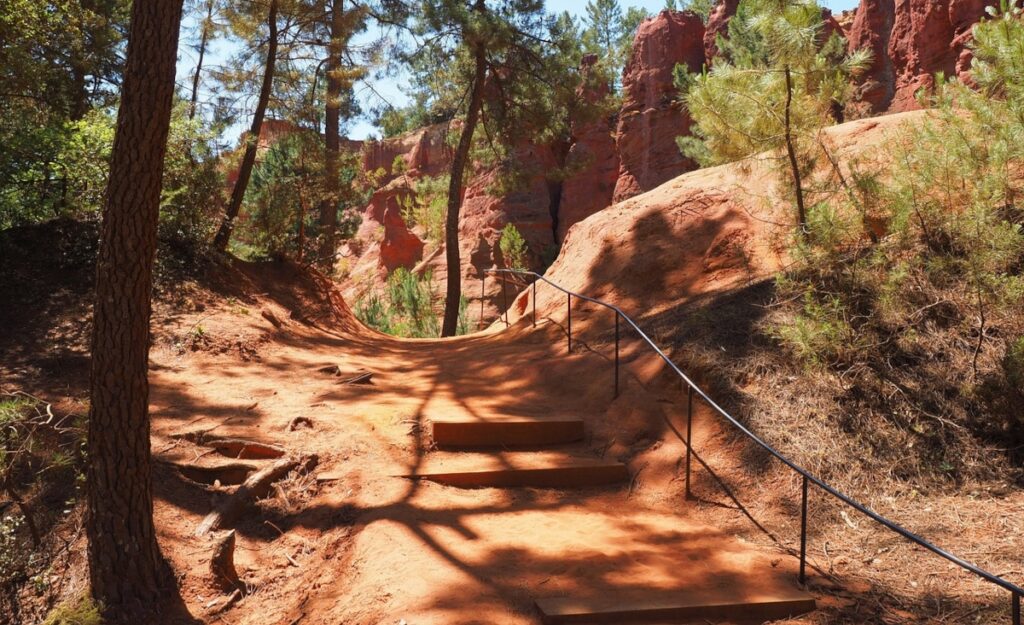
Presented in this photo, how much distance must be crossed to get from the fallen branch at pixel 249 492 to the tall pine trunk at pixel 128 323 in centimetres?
83

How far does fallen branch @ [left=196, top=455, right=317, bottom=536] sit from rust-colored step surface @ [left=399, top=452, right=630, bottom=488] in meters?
0.98

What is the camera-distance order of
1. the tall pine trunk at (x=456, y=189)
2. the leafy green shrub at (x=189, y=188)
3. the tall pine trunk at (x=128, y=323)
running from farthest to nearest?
1. the tall pine trunk at (x=456, y=189)
2. the leafy green shrub at (x=189, y=188)
3. the tall pine trunk at (x=128, y=323)

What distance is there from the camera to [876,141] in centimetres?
947

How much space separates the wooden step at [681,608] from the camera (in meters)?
4.00

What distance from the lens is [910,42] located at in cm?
2217

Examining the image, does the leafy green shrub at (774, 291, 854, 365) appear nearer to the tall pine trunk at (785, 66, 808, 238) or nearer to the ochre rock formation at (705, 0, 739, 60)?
the tall pine trunk at (785, 66, 808, 238)

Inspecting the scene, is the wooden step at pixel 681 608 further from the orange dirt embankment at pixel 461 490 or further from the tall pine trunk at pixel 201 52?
the tall pine trunk at pixel 201 52

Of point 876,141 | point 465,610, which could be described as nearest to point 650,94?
point 876,141

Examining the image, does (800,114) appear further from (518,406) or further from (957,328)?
(518,406)

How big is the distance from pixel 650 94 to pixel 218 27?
20894 millimetres

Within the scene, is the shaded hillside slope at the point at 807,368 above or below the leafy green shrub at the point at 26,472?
above

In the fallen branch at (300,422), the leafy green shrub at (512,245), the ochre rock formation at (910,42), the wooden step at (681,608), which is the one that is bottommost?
the wooden step at (681,608)

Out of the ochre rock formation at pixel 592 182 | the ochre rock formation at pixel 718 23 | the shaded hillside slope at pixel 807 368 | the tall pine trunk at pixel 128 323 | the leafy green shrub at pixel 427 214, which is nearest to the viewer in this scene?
the tall pine trunk at pixel 128 323

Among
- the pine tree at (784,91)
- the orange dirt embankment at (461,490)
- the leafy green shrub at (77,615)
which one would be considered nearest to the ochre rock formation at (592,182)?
the orange dirt embankment at (461,490)
